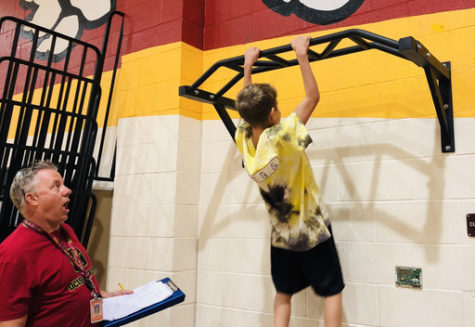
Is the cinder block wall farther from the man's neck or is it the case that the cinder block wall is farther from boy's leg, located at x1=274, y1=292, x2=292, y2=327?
the man's neck

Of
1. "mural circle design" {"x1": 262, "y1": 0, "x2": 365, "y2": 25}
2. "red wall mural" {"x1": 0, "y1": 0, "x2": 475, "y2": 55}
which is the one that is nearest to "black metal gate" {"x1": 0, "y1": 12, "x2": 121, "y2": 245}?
"red wall mural" {"x1": 0, "y1": 0, "x2": 475, "y2": 55}

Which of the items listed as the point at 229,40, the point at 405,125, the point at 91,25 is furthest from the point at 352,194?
the point at 91,25

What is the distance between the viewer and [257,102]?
65.8 inches

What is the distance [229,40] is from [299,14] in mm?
463

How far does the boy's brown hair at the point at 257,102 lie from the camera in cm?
167

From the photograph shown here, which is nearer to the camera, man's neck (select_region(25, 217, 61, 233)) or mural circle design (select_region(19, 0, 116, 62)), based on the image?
man's neck (select_region(25, 217, 61, 233))

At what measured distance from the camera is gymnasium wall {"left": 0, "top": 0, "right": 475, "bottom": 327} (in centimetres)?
182

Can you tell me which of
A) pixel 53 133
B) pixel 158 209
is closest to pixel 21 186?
pixel 53 133

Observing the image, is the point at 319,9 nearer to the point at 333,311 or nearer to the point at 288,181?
the point at 288,181

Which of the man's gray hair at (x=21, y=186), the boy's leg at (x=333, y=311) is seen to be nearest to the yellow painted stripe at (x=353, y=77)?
the boy's leg at (x=333, y=311)

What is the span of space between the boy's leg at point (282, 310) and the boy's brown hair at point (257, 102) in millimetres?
759

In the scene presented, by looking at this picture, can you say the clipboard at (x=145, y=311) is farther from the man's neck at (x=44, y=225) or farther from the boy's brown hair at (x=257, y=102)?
the boy's brown hair at (x=257, y=102)

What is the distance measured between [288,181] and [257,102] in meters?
0.34

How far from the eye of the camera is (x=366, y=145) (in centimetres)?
202
